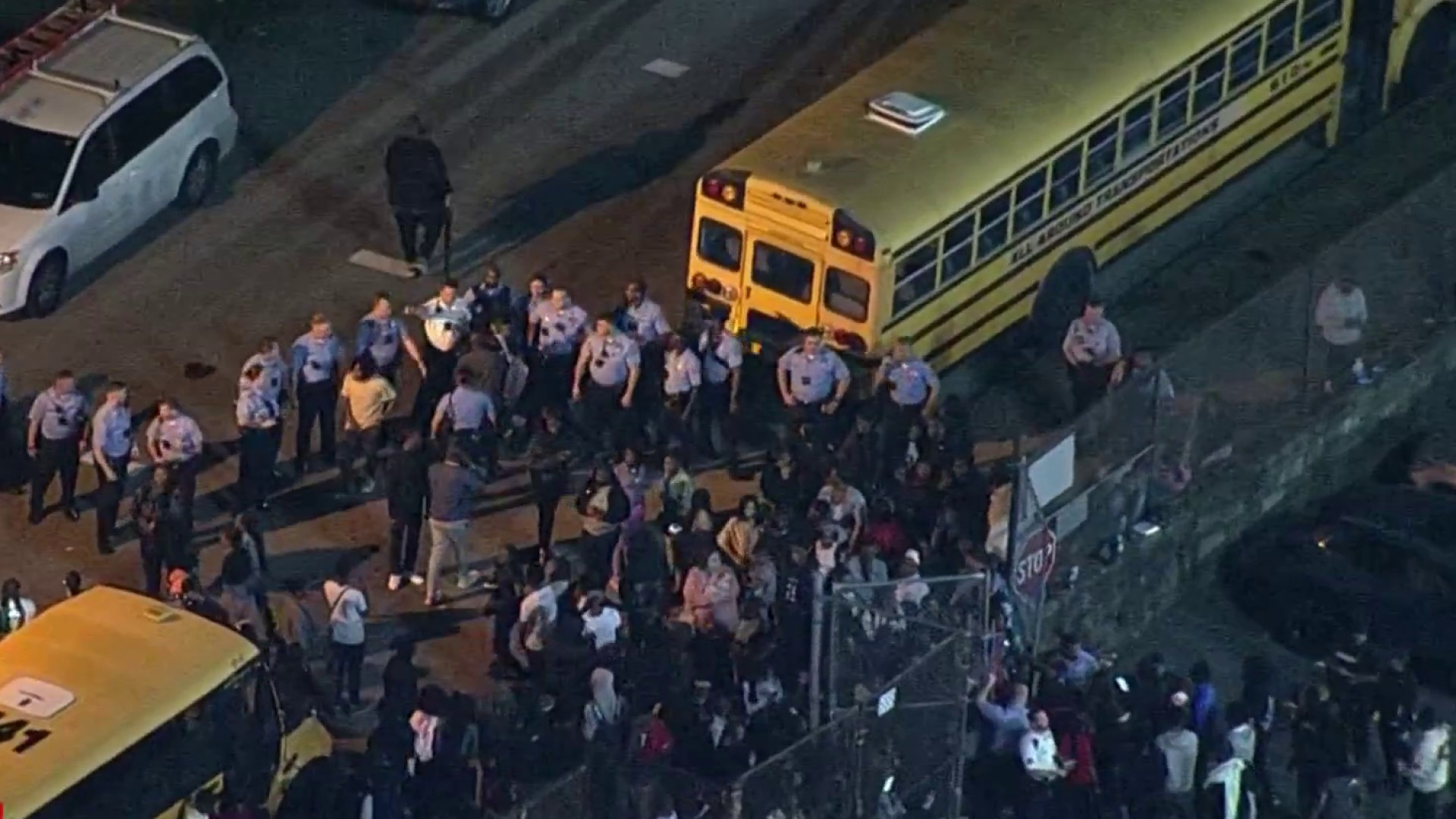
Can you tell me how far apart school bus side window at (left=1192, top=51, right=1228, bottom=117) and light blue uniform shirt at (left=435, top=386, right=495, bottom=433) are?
794 cm

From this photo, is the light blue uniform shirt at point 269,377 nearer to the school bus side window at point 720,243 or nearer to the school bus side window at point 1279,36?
the school bus side window at point 720,243

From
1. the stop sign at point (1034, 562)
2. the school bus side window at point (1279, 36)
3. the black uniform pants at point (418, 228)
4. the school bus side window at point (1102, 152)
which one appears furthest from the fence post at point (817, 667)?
the school bus side window at point (1279, 36)

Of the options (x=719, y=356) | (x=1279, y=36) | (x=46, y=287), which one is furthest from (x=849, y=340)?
(x=46, y=287)

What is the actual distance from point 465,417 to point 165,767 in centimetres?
507

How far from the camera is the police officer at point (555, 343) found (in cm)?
3212

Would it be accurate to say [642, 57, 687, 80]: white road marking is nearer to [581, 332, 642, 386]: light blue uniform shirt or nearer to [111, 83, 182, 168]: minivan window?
[111, 83, 182, 168]: minivan window

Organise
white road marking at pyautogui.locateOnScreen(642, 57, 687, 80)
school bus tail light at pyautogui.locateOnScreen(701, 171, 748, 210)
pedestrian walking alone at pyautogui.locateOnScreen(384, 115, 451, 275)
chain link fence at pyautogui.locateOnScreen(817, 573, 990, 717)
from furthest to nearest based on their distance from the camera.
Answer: white road marking at pyautogui.locateOnScreen(642, 57, 687, 80) < pedestrian walking alone at pyautogui.locateOnScreen(384, 115, 451, 275) < school bus tail light at pyautogui.locateOnScreen(701, 171, 748, 210) < chain link fence at pyautogui.locateOnScreen(817, 573, 990, 717)

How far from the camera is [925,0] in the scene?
132 ft

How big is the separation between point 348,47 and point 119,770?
14.1m

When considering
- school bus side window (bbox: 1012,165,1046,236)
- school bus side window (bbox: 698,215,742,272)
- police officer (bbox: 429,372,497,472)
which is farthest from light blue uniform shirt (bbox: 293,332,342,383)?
school bus side window (bbox: 1012,165,1046,236)

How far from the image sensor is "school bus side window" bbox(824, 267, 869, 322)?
32.6 meters

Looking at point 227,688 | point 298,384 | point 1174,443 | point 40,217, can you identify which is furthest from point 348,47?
point 227,688

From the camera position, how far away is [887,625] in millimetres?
28219

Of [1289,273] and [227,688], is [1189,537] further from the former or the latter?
[227,688]
